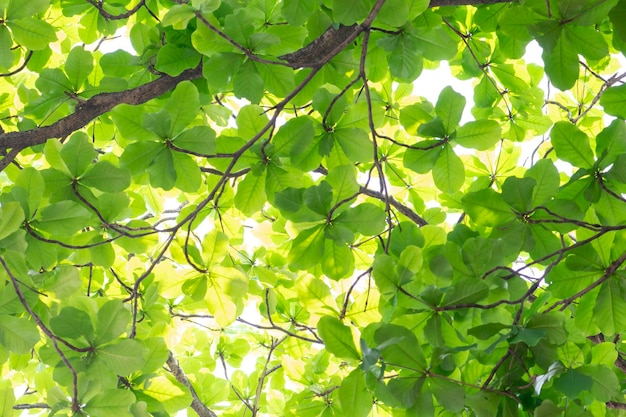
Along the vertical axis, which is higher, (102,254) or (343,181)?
(343,181)

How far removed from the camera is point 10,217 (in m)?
1.20

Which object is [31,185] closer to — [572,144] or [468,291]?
[468,291]

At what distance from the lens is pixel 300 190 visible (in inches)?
50.6

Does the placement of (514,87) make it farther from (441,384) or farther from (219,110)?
(441,384)

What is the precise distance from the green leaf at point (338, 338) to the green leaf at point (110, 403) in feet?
1.39

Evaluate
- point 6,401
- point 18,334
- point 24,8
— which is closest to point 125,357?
point 18,334

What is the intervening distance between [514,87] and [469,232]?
917 mm

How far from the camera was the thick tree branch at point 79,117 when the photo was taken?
150 cm

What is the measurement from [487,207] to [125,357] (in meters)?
0.84

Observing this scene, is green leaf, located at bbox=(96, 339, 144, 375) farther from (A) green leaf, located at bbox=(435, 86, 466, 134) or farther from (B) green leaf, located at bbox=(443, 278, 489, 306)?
(A) green leaf, located at bbox=(435, 86, 466, 134)

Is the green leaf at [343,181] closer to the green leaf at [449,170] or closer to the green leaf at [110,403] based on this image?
the green leaf at [449,170]

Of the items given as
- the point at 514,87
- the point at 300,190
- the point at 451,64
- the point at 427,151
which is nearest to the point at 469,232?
the point at 427,151

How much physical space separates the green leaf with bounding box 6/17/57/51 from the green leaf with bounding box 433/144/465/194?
1073 millimetres

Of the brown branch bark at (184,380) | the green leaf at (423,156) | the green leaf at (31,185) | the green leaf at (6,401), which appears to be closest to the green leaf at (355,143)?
the green leaf at (423,156)
